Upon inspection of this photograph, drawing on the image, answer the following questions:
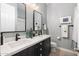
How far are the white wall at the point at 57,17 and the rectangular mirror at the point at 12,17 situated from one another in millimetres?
620

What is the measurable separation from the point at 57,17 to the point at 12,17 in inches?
37.7

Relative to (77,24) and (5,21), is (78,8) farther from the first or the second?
(5,21)

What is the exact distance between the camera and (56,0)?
169 cm

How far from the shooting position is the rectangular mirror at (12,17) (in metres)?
1.54

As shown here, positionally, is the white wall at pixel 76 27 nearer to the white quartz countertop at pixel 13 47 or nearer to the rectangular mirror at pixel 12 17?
the white quartz countertop at pixel 13 47

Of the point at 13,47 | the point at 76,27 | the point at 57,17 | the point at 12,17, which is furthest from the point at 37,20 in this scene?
the point at 13,47

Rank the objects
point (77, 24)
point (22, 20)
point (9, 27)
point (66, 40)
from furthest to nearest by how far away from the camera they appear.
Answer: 1. point (22, 20)
2. point (66, 40)
3. point (77, 24)
4. point (9, 27)

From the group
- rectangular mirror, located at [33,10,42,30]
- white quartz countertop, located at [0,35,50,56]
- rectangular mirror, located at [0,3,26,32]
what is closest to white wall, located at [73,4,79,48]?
white quartz countertop, located at [0,35,50,56]

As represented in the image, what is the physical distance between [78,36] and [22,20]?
1276mm

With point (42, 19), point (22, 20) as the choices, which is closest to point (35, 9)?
point (42, 19)

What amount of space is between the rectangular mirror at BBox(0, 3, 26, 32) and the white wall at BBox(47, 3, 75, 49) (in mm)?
620

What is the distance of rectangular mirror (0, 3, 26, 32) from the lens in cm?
154

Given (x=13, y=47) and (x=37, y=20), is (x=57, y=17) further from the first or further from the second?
(x=13, y=47)

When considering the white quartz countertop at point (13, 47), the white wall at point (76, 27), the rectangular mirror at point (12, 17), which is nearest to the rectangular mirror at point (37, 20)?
the rectangular mirror at point (12, 17)
